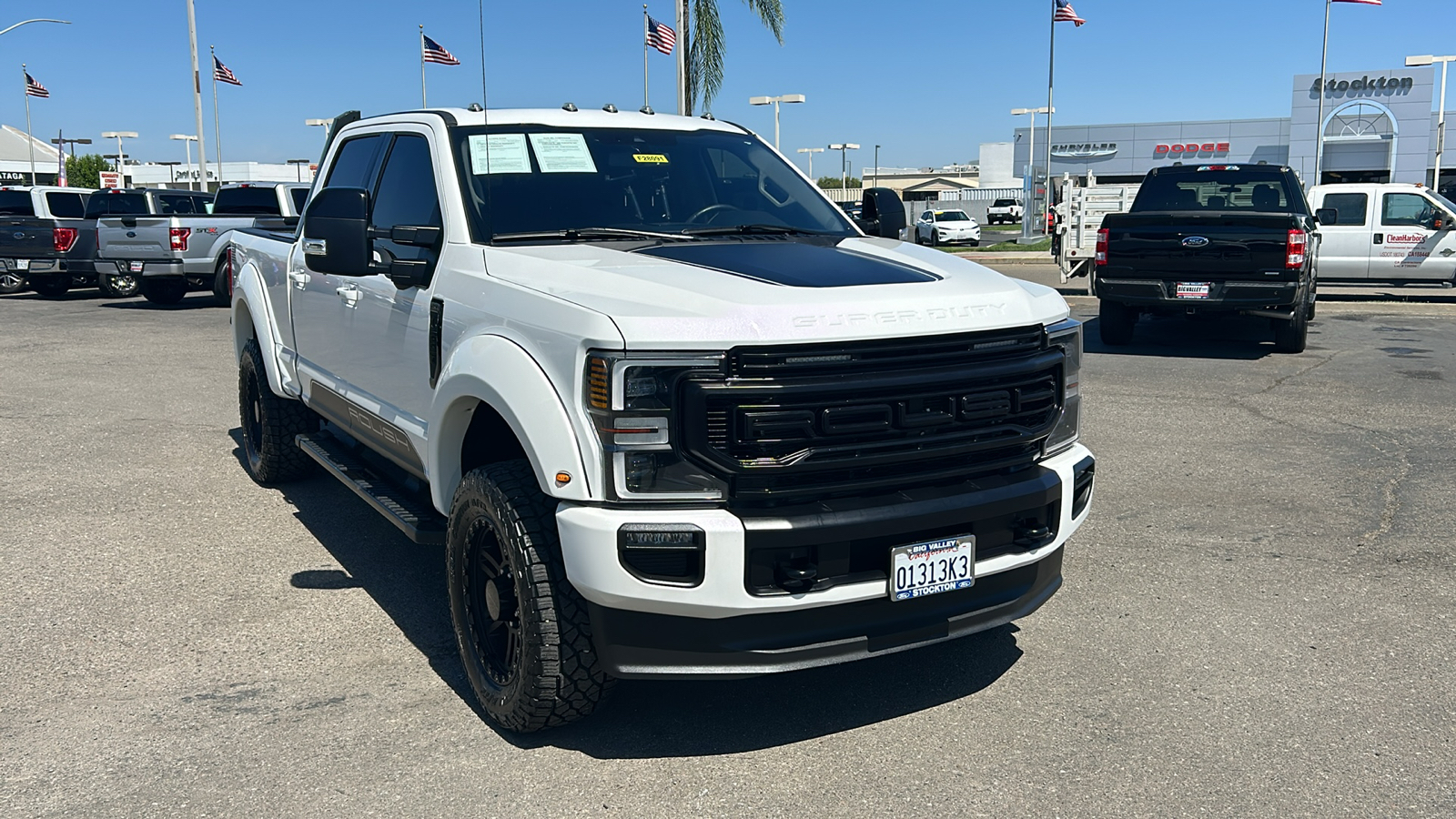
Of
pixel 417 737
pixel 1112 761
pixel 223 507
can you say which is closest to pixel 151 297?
pixel 223 507

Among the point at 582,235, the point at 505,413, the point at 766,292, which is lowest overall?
the point at 505,413

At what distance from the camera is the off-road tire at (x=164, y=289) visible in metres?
19.0

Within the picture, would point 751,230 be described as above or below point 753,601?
above

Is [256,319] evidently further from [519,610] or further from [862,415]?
[862,415]

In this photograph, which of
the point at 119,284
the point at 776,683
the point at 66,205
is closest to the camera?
the point at 776,683

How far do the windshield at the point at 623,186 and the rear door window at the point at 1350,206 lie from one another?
15.5 metres

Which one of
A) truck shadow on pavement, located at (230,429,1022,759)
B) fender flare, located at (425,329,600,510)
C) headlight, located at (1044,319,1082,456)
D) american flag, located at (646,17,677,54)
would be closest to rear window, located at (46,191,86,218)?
american flag, located at (646,17,677,54)

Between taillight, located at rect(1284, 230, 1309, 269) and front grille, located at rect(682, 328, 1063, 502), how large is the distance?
9203 mm

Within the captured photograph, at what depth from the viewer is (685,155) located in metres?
5.14

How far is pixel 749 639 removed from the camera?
131 inches

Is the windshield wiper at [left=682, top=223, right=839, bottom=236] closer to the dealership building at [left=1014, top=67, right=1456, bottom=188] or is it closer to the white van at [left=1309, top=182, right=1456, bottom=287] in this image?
the white van at [left=1309, top=182, right=1456, bottom=287]

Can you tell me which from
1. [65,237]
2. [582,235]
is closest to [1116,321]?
[582,235]

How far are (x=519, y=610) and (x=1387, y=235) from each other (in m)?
17.9

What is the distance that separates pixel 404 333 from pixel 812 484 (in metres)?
1.97
